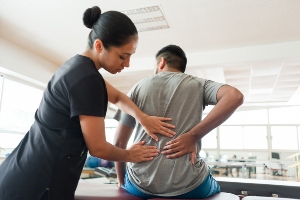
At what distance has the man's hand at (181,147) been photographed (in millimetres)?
1213

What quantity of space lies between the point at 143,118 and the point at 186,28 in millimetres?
3520

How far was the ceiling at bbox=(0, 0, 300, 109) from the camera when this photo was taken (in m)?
3.88

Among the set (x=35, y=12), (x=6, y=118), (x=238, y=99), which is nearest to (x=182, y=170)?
(x=238, y=99)

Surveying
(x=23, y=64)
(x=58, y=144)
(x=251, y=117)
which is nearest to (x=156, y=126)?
(x=58, y=144)

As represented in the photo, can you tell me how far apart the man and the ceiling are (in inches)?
109

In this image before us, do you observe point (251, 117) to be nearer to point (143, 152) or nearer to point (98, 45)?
point (143, 152)

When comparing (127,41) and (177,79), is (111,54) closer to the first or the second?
(127,41)

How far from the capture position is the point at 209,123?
1.26 m

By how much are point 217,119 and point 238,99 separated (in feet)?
0.44

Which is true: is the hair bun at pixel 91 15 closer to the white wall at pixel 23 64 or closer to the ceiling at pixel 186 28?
the ceiling at pixel 186 28

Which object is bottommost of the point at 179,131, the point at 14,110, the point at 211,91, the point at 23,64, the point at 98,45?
the point at 179,131

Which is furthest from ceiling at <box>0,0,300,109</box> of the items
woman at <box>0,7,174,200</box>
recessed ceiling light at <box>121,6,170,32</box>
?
woman at <box>0,7,174,200</box>

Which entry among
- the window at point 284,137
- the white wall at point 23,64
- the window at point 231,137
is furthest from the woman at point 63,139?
the window at point 284,137

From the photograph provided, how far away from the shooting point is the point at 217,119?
1.27m
